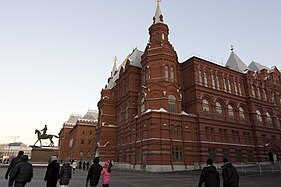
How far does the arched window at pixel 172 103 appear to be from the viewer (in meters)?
34.8

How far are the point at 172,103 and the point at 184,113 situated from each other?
248 cm

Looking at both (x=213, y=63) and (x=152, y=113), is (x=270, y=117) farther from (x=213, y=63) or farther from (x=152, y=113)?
(x=152, y=113)

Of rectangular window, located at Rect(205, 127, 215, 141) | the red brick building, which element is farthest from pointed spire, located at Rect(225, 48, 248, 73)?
rectangular window, located at Rect(205, 127, 215, 141)

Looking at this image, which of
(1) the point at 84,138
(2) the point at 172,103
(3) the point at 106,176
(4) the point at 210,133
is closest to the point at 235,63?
(4) the point at 210,133

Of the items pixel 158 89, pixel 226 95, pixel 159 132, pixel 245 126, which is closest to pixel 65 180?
pixel 159 132

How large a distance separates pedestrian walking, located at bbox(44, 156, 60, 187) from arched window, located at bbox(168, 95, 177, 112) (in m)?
26.7

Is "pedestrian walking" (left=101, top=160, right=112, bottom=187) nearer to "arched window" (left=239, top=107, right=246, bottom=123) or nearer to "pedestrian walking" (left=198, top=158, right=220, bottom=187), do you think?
"pedestrian walking" (left=198, top=158, right=220, bottom=187)

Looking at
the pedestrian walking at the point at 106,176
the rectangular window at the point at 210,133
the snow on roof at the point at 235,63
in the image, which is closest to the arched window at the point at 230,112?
the rectangular window at the point at 210,133

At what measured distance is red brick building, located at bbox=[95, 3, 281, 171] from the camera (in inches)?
1302

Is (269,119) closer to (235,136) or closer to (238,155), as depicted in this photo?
(235,136)

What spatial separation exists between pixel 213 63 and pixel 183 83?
6945 millimetres

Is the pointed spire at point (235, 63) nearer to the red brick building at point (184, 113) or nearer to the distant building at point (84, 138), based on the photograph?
the red brick building at point (184, 113)

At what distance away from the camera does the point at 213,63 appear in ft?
136

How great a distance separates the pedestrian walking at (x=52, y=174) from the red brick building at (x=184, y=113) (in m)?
22.8
